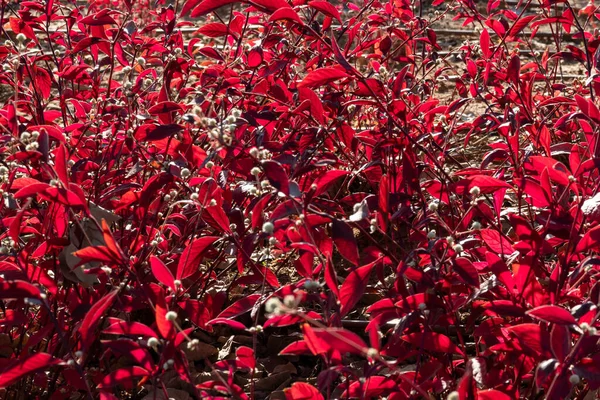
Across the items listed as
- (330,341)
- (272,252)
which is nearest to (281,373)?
(272,252)

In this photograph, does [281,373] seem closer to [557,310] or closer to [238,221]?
[238,221]

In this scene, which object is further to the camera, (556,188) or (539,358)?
(556,188)

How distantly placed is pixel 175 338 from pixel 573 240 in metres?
0.87

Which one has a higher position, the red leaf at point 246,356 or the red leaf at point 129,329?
the red leaf at point 129,329

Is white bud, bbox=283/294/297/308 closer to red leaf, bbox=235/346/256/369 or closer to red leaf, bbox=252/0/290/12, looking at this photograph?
red leaf, bbox=235/346/256/369

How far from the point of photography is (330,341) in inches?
42.0

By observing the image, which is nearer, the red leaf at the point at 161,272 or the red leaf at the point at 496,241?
the red leaf at the point at 161,272

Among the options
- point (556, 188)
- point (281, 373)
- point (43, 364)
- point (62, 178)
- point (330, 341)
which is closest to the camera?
point (330, 341)

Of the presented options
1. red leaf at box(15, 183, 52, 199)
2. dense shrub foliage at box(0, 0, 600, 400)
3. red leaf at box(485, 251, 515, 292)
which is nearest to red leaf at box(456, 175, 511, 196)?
dense shrub foliage at box(0, 0, 600, 400)

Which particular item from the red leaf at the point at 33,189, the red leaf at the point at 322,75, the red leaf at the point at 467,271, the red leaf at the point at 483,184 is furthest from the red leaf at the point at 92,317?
the red leaf at the point at 483,184

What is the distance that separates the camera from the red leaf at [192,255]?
1529 mm

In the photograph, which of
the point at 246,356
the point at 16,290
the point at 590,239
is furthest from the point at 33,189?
the point at 590,239

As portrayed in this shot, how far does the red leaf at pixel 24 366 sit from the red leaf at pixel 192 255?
35cm

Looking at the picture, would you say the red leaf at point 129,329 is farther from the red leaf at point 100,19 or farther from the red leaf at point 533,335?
the red leaf at point 100,19
